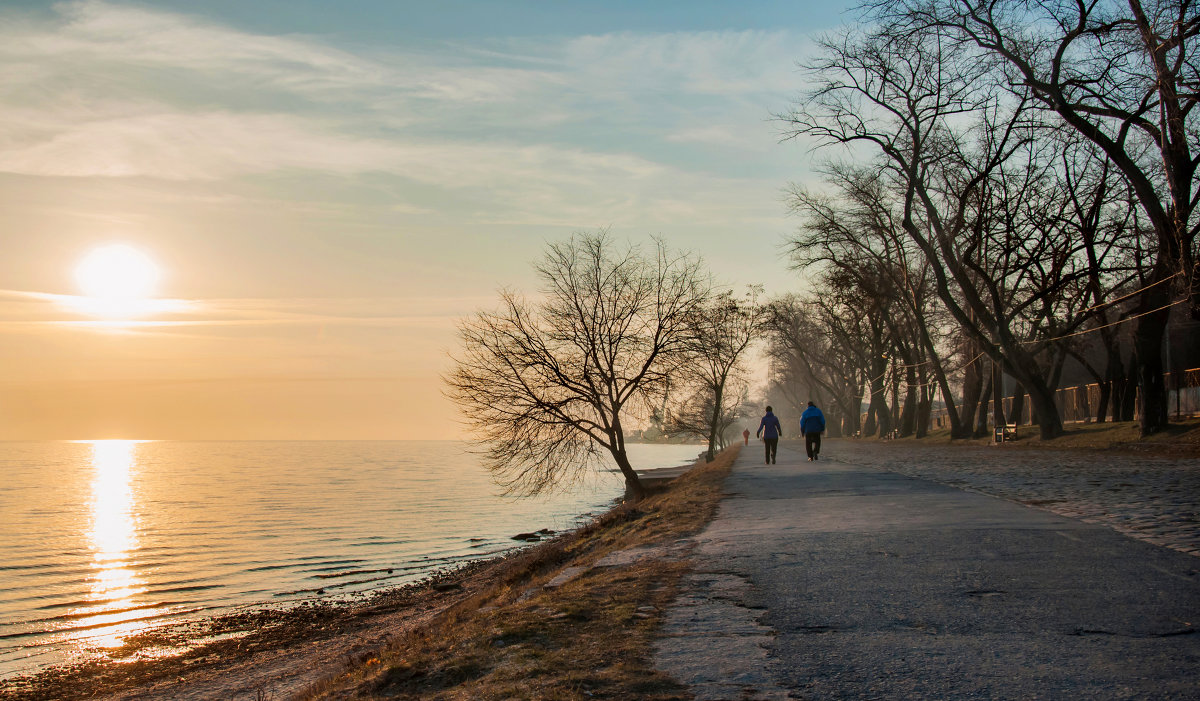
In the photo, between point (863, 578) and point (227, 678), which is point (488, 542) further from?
point (863, 578)

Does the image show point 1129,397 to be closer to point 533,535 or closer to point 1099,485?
point 533,535

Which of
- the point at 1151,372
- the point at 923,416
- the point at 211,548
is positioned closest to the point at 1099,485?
the point at 1151,372

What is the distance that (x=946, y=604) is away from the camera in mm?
5992

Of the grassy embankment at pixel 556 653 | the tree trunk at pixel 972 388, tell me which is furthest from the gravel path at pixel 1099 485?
the tree trunk at pixel 972 388

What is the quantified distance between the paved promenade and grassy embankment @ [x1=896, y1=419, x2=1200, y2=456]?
1232 cm

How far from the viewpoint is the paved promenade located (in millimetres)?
4289

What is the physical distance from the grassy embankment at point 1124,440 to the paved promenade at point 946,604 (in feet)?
40.4

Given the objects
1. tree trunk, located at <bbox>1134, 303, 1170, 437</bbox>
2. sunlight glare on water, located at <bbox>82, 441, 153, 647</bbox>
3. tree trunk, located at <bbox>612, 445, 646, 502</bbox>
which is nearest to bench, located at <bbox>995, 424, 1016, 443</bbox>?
tree trunk, located at <bbox>1134, 303, 1170, 437</bbox>

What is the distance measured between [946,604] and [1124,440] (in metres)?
24.8

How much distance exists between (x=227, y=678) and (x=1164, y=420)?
2580 cm

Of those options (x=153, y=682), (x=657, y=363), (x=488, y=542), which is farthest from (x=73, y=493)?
(x=153, y=682)

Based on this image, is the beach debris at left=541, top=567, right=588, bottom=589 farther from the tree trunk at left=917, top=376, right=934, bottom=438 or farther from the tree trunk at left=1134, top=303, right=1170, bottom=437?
the tree trunk at left=917, top=376, right=934, bottom=438

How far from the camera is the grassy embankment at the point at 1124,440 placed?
75.3 ft

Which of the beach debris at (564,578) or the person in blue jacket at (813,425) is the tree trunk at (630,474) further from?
the beach debris at (564,578)
